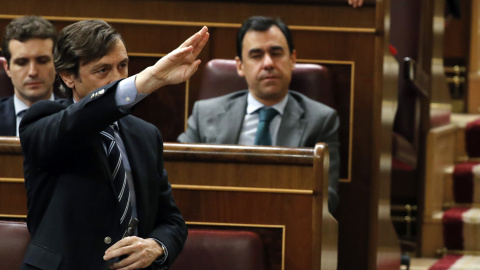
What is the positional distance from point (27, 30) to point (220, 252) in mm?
593

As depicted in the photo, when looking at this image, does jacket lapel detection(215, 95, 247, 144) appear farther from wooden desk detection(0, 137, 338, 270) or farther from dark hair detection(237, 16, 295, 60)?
wooden desk detection(0, 137, 338, 270)

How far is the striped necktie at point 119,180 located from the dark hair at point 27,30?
70cm

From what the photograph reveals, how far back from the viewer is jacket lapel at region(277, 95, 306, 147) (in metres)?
1.55

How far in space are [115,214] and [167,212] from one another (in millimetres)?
117

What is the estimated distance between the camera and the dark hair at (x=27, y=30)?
1.59 m

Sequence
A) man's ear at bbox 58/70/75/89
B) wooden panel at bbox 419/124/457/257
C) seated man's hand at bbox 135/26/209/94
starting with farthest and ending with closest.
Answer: wooden panel at bbox 419/124/457/257 → man's ear at bbox 58/70/75/89 → seated man's hand at bbox 135/26/209/94

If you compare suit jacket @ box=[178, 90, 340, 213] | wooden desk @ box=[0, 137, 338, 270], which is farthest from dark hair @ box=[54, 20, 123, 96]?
suit jacket @ box=[178, 90, 340, 213]

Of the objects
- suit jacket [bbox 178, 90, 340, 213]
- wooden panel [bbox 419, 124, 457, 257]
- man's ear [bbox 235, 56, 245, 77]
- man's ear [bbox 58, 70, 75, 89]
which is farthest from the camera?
wooden panel [bbox 419, 124, 457, 257]

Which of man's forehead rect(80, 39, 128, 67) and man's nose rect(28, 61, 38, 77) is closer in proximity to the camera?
man's forehead rect(80, 39, 128, 67)

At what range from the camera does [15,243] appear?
118 cm

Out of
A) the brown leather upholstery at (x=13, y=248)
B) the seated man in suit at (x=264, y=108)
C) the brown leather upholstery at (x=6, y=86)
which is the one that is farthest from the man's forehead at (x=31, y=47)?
the brown leather upholstery at (x=13, y=248)

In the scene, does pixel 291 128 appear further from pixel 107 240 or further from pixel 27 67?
pixel 107 240

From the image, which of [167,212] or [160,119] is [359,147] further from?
[167,212]

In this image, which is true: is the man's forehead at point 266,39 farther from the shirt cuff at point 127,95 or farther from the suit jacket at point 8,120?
the shirt cuff at point 127,95
